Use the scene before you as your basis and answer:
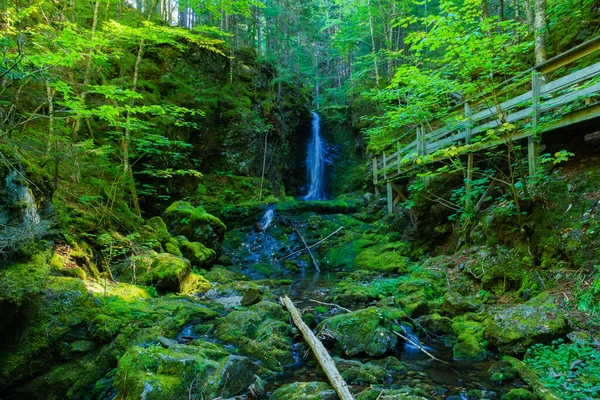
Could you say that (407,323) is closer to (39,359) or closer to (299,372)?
(299,372)

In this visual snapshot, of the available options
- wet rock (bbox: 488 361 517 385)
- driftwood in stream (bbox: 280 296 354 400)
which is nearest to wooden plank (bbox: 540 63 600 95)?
wet rock (bbox: 488 361 517 385)

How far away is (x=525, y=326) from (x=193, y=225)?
1022cm

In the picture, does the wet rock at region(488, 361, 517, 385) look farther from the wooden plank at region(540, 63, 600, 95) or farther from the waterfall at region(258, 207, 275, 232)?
the waterfall at region(258, 207, 275, 232)

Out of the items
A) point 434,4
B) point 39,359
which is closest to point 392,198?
point 39,359

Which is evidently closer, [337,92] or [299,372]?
[299,372]

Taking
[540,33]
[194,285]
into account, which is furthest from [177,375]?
[540,33]

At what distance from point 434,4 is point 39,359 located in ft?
104

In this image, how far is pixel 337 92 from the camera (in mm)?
26953

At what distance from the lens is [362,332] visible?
5.24 meters

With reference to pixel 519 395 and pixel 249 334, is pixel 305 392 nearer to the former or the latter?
pixel 249 334

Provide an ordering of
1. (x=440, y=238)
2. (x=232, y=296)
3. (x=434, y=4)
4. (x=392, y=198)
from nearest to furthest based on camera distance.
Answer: (x=232, y=296)
(x=440, y=238)
(x=392, y=198)
(x=434, y=4)

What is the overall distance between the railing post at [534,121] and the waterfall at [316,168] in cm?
1681

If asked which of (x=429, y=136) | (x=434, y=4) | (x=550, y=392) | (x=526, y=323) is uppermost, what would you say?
(x=434, y=4)

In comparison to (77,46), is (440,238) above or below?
below
